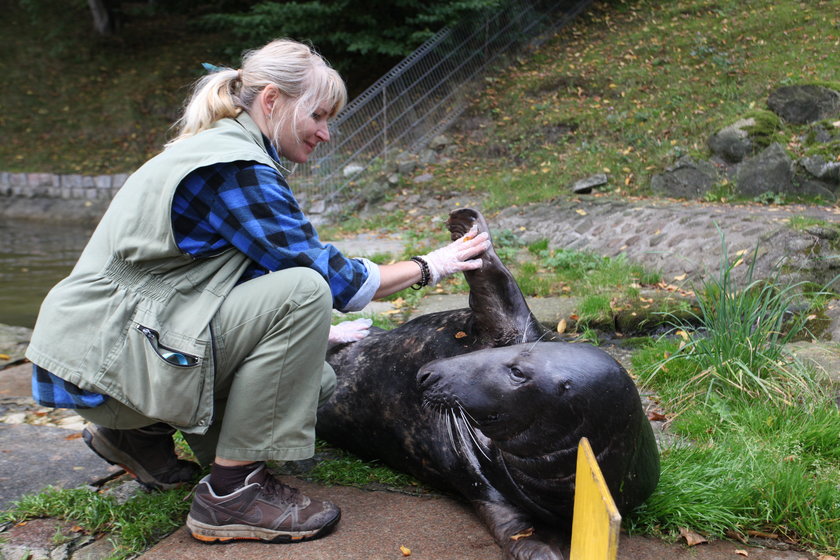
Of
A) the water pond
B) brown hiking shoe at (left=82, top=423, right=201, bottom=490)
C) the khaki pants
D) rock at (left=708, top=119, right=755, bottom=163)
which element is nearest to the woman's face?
the khaki pants

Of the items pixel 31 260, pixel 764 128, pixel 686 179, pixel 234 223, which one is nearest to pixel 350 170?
pixel 31 260

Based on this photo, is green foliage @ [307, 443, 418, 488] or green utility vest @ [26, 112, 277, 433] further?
green foliage @ [307, 443, 418, 488]

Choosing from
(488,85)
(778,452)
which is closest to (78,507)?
(778,452)

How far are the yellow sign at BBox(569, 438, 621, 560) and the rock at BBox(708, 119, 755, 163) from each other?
7.76 m

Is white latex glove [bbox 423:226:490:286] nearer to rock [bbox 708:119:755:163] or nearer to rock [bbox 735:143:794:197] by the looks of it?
rock [bbox 735:143:794:197]

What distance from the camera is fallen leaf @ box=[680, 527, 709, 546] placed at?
2.39m

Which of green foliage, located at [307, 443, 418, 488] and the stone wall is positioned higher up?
green foliage, located at [307, 443, 418, 488]

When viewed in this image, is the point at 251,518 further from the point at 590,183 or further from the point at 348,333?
the point at 590,183

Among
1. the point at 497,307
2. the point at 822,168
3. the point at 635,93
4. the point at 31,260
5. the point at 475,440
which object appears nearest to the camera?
the point at 475,440

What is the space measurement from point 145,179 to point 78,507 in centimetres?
121

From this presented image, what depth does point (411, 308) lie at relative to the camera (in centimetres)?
527

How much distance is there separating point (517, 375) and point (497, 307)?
62cm

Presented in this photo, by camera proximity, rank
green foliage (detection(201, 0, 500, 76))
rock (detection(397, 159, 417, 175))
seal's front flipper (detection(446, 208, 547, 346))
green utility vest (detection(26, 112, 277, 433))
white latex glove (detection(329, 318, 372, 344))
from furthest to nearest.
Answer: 1. green foliage (detection(201, 0, 500, 76))
2. rock (detection(397, 159, 417, 175))
3. white latex glove (detection(329, 318, 372, 344))
4. seal's front flipper (detection(446, 208, 547, 346))
5. green utility vest (detection(26, 112, 277, 433))

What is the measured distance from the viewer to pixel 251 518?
7.94 feet
